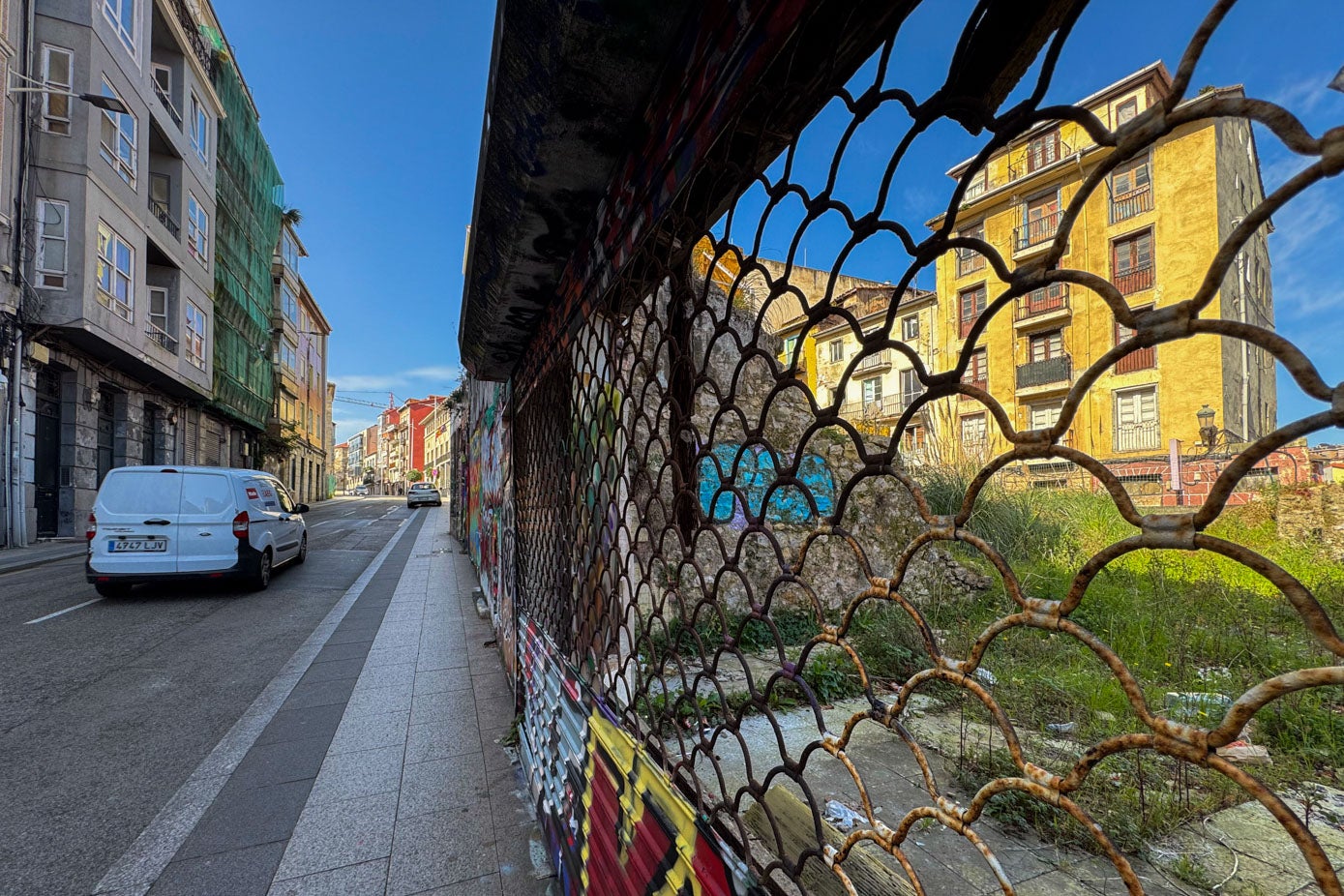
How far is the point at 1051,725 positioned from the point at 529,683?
2.58m

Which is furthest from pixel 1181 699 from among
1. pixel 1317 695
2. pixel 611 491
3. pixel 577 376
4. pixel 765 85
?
pixel 765 85

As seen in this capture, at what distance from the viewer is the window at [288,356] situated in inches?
1158

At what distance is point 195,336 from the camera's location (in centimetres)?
1811

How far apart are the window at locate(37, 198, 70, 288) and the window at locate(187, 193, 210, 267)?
558 centimetres

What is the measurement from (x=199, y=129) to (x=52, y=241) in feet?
27.9

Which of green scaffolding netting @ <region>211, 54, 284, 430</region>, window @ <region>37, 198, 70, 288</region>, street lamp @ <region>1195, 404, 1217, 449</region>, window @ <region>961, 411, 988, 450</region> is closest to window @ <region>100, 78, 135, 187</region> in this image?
window @ <region>37, 198, 70, 288</region>

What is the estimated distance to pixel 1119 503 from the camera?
18.3 inches

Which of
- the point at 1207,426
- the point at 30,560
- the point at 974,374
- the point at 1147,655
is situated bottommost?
the point at 30,560

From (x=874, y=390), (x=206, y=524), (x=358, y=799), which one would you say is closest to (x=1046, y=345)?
(x=874, y=390)

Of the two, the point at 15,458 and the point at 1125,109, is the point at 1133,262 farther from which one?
the point at 15,458

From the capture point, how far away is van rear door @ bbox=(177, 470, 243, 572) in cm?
738

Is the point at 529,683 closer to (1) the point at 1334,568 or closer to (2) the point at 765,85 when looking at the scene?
(2) the point at 765,85

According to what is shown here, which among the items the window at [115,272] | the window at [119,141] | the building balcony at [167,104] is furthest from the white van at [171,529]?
the building balcony at [167,104]

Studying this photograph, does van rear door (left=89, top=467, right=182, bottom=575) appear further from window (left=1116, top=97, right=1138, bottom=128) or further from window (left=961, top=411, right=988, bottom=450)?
window (left=1116, top=97, right=1138, bottom=128)
